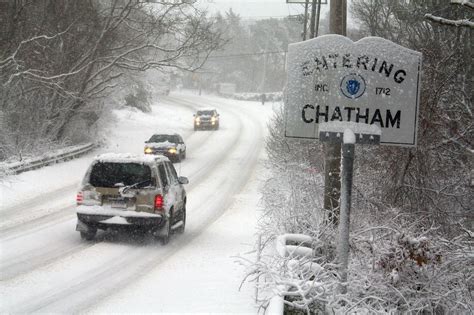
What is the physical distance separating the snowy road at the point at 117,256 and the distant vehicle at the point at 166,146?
16.8 feet

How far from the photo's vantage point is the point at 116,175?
512 inches

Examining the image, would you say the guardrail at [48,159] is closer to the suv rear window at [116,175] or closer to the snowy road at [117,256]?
the snowy road at [117,256]

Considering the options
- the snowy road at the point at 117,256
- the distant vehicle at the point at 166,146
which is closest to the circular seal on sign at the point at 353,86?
the snowy road at the point at 117,256

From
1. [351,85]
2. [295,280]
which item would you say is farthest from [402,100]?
[295,280]

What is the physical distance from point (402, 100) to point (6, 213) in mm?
12934

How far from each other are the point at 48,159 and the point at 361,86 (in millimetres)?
22206

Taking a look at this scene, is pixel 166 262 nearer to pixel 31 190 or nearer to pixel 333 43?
pixel 333 43

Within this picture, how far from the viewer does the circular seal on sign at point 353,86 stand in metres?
7.56

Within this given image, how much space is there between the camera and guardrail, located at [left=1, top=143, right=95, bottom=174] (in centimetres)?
2364

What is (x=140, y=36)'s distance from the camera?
3161 cm

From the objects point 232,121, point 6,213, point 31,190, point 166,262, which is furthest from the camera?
point 232,121

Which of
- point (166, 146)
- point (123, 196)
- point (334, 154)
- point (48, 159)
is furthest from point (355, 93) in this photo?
point (166, 146)

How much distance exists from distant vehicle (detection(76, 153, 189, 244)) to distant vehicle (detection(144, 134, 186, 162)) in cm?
1856

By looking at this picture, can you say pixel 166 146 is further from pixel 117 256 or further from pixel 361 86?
pixel 361 86
